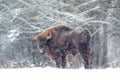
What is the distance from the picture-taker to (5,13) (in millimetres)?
10602

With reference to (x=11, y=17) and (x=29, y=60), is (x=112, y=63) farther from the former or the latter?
(x=11, y=17)

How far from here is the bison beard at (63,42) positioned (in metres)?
9.72

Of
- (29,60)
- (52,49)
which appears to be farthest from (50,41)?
(29,60)

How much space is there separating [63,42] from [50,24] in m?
0.62

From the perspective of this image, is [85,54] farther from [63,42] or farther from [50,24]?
[50,24]

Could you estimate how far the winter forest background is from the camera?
10188mm

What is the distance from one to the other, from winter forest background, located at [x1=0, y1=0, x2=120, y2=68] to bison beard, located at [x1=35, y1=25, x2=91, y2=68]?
237mm

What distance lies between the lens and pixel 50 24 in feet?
33.3

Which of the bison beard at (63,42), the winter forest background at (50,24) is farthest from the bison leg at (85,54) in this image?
the winter forest background at (50,24)

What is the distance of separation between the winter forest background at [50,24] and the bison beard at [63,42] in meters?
0.24
